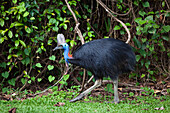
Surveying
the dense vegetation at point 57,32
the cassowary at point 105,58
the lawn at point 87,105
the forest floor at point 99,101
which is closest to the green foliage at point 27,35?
the dense vegetation at point 57,32

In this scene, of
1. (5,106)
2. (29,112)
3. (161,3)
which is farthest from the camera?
(161,3)

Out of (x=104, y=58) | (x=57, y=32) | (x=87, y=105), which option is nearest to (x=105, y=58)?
(x=104, y=58)

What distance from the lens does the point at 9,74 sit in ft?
20.1

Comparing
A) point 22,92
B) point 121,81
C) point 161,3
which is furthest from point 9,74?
point 161,3

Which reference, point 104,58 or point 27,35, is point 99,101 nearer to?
point 104,58

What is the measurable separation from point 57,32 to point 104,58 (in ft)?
6.21

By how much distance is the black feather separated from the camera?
4676mm

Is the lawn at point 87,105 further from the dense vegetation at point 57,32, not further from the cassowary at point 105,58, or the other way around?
the dense vegetation at point 57,32

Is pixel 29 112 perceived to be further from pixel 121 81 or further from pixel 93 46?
pixel 121 81

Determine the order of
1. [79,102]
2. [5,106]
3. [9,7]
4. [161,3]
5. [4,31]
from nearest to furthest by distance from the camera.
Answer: [5,106] < [79,102] < [4,31] < [9,7] < [161,3]

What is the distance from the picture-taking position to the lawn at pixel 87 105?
4172 millimetres

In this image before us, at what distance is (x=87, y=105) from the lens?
15.0ft

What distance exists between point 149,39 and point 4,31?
3.20 metres

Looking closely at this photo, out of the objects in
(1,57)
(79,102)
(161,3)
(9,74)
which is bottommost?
(79,102)
